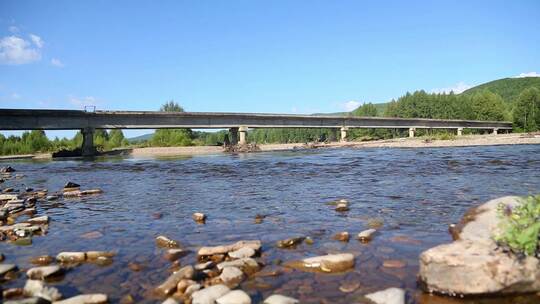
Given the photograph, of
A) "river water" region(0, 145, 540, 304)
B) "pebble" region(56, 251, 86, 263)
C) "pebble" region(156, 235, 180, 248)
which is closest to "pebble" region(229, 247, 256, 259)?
"river water" region(0, 145, 540, 304)

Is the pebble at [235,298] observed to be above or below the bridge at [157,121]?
below

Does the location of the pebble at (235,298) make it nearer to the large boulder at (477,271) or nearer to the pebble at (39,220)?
the large boulder at (477,271)

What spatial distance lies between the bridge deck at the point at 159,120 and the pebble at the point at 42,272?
58659 millimetres

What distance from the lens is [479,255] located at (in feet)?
18.3

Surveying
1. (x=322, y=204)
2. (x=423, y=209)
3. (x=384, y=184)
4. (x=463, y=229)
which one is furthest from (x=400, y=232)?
(x=384, y=184)

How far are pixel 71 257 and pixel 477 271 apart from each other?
7.18 metres

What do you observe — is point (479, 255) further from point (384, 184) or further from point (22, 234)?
point (384, 184)

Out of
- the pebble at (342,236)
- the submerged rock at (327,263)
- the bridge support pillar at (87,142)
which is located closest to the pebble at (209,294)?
the submerged rock at (327,263)

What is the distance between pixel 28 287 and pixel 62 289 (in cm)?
49

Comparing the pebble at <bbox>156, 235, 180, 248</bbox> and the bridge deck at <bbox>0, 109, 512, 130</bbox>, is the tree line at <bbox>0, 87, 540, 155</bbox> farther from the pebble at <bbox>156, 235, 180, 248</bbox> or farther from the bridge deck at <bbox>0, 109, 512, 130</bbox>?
the pebble at <bbox>156, 235, 180, 248</bbox>

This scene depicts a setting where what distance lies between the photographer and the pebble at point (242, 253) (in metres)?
7.36

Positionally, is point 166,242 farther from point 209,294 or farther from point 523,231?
point 523,231

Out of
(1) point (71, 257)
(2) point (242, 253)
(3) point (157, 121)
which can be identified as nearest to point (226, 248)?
(2) point (242, 253)

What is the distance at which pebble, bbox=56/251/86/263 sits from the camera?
7.53 meters
